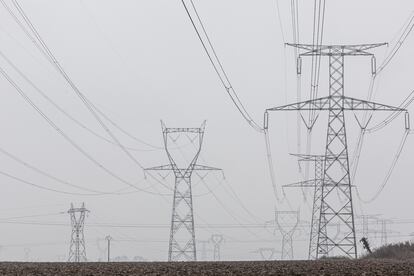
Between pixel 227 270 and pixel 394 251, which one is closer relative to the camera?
pixel 227 270

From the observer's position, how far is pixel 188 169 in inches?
2297

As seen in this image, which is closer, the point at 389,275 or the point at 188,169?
the point at 389,275

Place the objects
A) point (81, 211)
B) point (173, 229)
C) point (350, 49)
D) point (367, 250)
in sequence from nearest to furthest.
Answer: point (350, 49), point (367, 250), point (173, 229), point (81, 211)

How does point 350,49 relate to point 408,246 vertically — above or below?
above

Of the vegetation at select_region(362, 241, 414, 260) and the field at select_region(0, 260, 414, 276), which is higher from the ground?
the vegetation at select_region(362, 241, 414, 260)

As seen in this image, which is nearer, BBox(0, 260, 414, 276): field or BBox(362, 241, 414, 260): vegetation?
BBox(0, 260, 414, 276): field

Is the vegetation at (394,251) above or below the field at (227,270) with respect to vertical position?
above

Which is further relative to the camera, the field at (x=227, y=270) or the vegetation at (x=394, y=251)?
the vegetation at (x=394, y=251)

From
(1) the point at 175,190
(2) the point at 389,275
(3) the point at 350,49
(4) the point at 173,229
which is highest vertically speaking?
(3) the point at 350,49

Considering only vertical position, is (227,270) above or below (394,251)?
below

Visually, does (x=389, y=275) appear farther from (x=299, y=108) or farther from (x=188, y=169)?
(x=188, y=169)

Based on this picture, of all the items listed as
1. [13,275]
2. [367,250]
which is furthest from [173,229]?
[13,275]

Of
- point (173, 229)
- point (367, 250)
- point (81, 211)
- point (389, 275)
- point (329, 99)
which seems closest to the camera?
point (389, 275)

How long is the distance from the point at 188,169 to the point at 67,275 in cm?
4208
